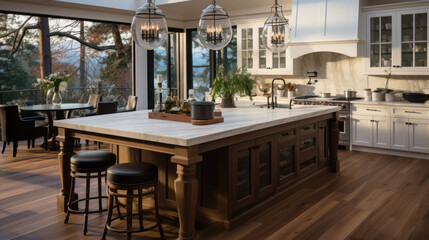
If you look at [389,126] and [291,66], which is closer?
[389,126]

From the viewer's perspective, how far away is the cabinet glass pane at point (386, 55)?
6727 millimetres

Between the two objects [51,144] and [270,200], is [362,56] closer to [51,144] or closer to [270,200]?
[270,200]

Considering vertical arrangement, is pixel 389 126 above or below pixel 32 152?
above

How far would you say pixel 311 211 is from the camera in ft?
13.3

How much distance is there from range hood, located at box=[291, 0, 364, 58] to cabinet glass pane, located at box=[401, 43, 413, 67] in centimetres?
65

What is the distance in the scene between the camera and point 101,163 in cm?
363

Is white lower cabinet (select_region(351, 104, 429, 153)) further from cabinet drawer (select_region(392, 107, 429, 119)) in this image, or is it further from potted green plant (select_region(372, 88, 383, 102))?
potted green plant (select_region(372, 88, 383, 102))

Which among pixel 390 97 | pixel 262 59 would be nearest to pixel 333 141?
pixel 390 97

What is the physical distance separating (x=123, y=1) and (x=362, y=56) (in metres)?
4.52

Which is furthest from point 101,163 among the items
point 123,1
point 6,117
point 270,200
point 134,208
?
point 123,1

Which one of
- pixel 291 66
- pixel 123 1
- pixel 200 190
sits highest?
pixel 123 1

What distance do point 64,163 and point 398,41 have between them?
529cm

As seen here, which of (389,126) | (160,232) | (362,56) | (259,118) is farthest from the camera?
(362,56)

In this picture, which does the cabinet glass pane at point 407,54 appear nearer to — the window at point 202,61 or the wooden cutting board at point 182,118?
the window at point 202,61
